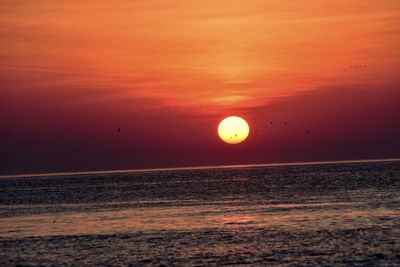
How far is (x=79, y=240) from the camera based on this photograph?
64.0 metres

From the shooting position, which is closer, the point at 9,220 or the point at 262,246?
the point at 262,246

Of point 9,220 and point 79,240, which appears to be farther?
point 9,220

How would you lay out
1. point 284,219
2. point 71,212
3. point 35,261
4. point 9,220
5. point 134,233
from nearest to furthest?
point 35,261 < point 134,233 < point 284,219 < point 9,220 < point 71,212

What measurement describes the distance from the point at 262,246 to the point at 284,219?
2135cm

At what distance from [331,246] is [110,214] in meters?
43.3

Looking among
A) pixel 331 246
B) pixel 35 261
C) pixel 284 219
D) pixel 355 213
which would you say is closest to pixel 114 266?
pixel 35 261

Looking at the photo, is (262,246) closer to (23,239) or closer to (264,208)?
(23,239)

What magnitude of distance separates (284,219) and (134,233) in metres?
17.1

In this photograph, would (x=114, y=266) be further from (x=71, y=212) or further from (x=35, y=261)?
(x=71, y=212)

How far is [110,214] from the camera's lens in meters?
93.0

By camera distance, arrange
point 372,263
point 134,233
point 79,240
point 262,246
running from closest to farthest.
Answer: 1. point 372,263
2. point 262,246
3. point 79,240
4. point 134,233

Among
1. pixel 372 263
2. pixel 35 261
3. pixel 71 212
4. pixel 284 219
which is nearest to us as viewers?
pixel 372 263

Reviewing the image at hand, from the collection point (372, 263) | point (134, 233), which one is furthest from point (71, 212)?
point (372, 263)

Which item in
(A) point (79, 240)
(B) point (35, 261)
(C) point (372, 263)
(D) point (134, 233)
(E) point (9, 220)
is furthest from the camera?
(E) point (9, 220)
